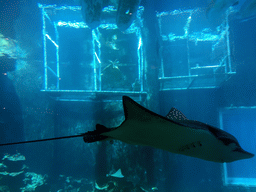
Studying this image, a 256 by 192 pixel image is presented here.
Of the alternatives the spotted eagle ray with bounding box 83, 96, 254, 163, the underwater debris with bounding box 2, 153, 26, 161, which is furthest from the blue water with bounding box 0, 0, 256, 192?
the spotted eagle ray with bounding box 83, 96, 254, 163

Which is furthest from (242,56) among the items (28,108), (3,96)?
(3,96)

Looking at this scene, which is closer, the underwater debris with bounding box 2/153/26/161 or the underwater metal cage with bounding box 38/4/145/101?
the underwater debris with bounding box 2/153/26/161

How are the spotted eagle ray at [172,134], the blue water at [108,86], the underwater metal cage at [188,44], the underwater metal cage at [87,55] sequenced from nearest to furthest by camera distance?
→ the spotted eagle ray at [172,134], the blue water at [108,86], the underwater metal cage at [87,55], the underwater metal cage at [188,44]

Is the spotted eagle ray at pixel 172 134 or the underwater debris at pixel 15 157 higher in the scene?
the spotted eagle ray at pixel 172 134

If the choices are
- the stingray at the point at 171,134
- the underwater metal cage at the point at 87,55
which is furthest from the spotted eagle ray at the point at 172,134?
the underwater metal cage at the point at 87,55

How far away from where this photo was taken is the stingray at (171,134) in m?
1.36

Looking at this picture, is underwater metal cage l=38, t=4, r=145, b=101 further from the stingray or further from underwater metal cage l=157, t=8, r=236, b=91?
the stingray

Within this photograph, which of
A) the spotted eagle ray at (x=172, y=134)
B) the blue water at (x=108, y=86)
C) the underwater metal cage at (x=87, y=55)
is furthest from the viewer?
the underwater metal cage at (x=87, y=55)

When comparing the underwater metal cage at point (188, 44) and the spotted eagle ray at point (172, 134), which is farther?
the underwater metal cage at point (188, 44)

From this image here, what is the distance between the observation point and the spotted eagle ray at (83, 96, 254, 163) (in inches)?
53.4

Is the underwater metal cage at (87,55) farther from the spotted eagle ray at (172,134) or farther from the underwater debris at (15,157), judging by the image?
the spotted eagle ray at (172,134)

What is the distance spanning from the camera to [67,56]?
31.9ft

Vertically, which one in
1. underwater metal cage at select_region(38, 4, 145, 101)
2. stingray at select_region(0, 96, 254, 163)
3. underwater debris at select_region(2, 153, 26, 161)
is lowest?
underwater debris at select_region(2, 153, 26, 161)

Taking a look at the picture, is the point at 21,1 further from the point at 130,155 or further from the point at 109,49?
the point at 130,155
